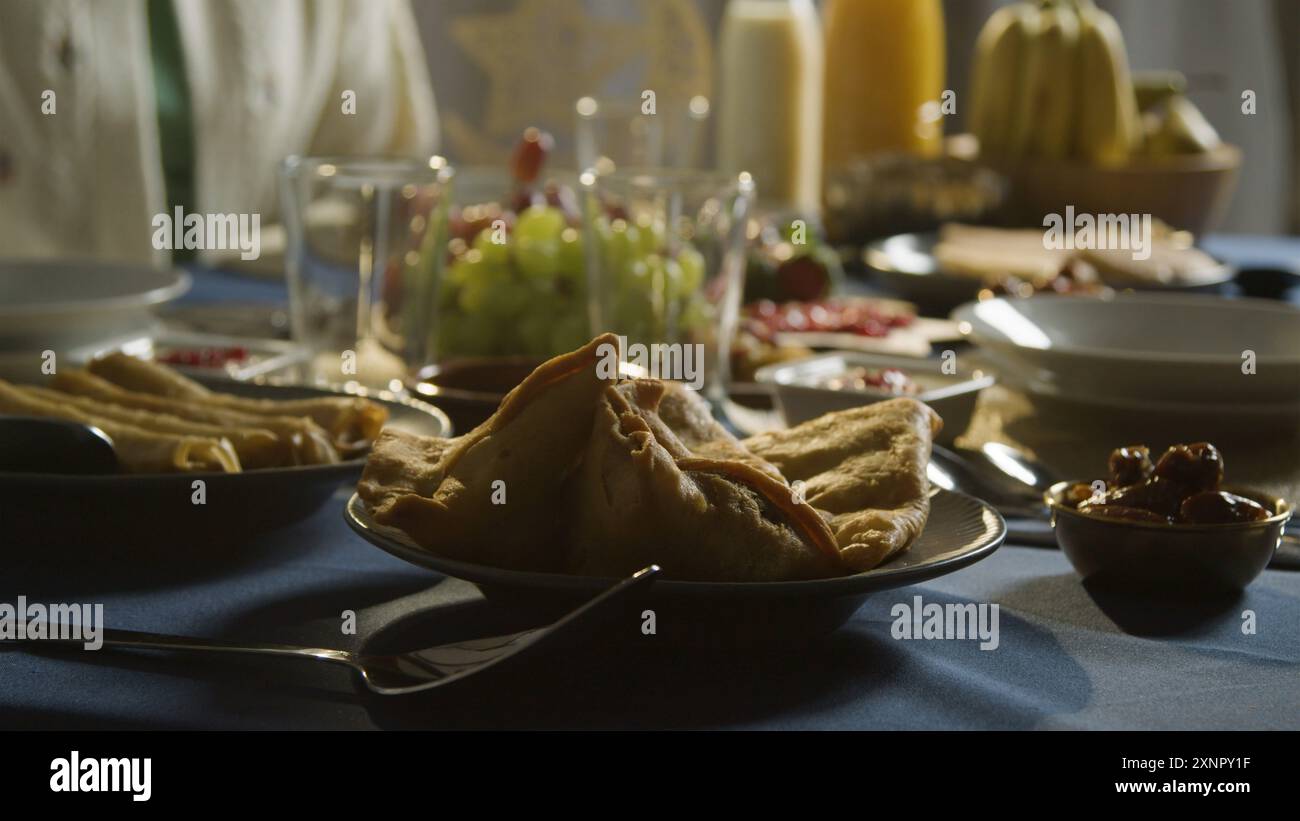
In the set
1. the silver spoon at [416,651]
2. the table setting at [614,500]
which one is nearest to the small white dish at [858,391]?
the table setting at [614,500]

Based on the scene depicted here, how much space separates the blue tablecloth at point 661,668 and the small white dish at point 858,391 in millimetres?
216

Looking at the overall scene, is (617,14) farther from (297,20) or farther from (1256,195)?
(1256,195)

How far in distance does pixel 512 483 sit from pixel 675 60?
2661 millimetres

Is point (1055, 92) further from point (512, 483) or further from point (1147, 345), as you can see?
point (512, 483)

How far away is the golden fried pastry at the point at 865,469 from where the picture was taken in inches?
22.5

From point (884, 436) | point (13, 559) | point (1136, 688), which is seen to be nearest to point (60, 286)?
point (13, 559)

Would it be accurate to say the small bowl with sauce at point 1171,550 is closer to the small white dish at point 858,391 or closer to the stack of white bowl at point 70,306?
the small white dish at point 858,391

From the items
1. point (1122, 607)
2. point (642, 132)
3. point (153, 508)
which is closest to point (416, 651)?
point (153, 508)

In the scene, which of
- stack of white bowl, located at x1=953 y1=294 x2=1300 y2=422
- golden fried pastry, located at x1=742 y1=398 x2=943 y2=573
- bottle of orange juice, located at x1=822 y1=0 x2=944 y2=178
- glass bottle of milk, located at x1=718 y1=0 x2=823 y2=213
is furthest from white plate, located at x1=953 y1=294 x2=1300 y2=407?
bottle of orange juice, located at x1=822 y1=0 x2=944 y2=178

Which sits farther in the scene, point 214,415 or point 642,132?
point 642,132

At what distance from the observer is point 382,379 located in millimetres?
1061

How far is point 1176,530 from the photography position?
650 millimetres

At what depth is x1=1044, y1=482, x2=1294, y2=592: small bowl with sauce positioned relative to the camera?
0.65 m

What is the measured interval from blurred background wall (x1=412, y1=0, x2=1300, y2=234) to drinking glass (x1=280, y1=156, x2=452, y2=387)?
6.55 feet
